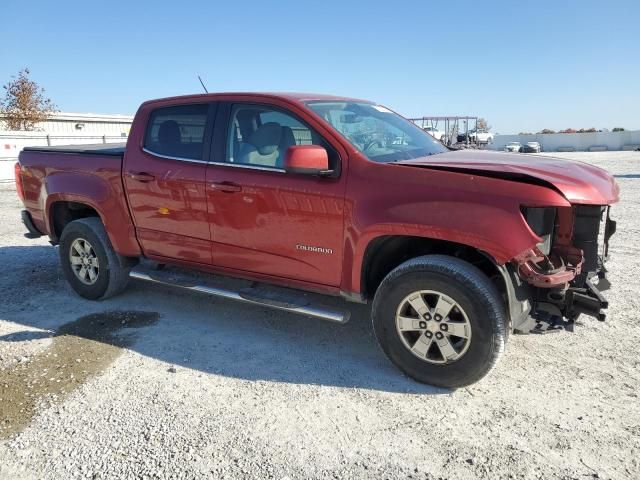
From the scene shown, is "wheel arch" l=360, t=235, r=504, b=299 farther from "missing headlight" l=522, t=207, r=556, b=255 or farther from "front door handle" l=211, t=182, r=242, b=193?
"front door handle" l=211, t=182, r=242, b=193

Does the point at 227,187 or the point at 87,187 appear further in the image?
the point at 87,187

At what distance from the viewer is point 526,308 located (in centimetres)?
328

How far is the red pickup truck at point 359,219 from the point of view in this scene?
3137mm

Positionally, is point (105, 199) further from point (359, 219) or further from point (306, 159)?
point (359, 219)

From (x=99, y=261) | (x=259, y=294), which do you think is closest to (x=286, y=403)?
(x=259, y=294)

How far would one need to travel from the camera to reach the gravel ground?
2.65 metres

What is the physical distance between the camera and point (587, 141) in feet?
166

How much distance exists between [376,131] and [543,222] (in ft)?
5.09

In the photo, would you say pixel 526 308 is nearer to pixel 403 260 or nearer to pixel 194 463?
pixel 403 260

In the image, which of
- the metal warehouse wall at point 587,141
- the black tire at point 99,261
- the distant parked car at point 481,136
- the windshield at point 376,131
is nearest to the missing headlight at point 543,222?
the windshield at point 376,131

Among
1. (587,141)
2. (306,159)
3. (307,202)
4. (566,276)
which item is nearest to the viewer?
(566,276)

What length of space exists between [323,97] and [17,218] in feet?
28.4

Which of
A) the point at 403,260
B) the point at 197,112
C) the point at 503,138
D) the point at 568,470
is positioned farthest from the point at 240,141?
the point at 503,138

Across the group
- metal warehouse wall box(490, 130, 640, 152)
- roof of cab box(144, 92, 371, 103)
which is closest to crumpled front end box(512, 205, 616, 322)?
roof of cab box(144, 92, 371, 103)
